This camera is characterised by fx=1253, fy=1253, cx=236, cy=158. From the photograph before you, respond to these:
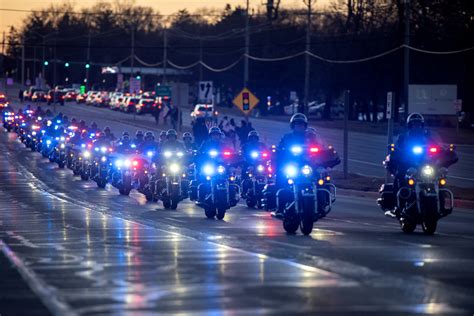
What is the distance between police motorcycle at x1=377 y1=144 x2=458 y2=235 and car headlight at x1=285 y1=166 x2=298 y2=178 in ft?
5.84

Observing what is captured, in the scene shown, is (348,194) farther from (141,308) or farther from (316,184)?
(141,308)

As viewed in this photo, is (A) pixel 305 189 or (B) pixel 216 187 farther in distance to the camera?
(B) pixel 216 187

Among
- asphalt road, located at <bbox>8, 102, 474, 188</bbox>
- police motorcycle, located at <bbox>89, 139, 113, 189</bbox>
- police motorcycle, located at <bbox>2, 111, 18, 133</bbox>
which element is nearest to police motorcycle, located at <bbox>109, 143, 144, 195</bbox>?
police motorcycle, located at <bbox>89, 139, 113, 189</bbox>

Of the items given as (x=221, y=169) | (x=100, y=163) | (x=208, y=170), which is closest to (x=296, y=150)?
(x=221, y=169)

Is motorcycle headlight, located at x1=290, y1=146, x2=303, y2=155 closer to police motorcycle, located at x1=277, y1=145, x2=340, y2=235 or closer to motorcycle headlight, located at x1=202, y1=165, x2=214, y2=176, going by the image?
police motorcycle, located at x1=277, y1=145, x2=340, y2=235

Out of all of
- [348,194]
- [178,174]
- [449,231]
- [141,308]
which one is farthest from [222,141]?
[141,308]

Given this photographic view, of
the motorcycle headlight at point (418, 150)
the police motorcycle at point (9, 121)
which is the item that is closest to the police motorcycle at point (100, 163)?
the motorcycle headlight at point (418, 150)

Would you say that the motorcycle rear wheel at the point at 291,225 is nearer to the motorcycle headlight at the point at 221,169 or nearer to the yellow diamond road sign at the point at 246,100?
the motorcycle headlight at the point at 221,169

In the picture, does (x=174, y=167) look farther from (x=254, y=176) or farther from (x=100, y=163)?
(x=100, y=163)

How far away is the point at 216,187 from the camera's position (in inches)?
975

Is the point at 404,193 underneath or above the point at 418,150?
underneath

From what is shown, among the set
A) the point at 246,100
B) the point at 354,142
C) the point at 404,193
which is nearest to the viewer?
the point at 404,193

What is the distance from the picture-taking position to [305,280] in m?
13.1

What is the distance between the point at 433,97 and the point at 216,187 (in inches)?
2380
